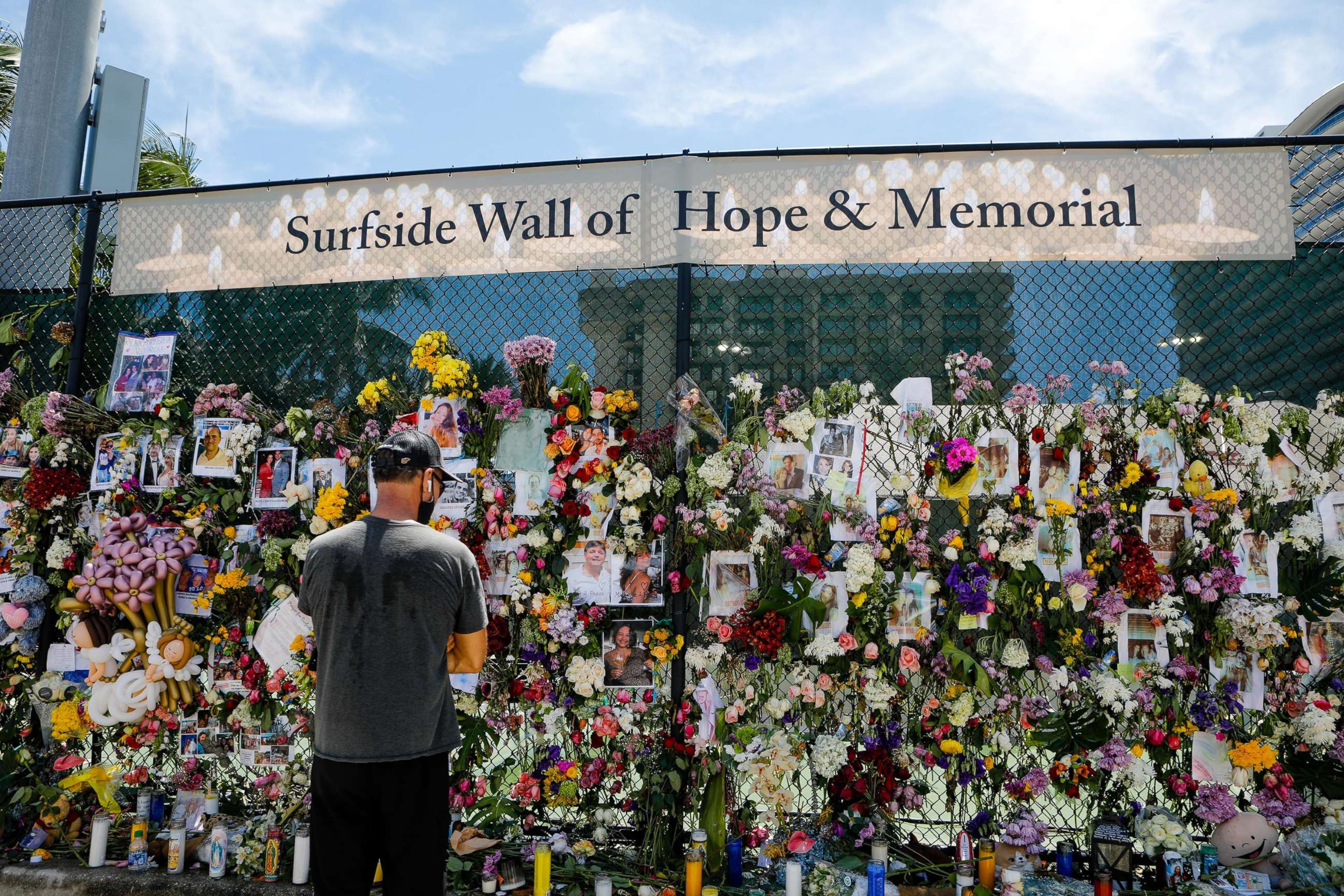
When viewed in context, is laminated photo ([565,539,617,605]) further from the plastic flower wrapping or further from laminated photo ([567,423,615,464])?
laminated photo ([567,423,615,464])

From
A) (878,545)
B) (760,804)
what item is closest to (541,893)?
(760,804)

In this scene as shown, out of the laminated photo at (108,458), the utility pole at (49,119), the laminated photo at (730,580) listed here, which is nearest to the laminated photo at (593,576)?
the laminated photo at (730,580)

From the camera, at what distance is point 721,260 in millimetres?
3518

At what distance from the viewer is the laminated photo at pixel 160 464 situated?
3.72 meters

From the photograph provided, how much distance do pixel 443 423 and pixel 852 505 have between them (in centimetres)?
192

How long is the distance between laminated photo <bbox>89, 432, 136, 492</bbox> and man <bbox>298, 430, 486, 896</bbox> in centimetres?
239

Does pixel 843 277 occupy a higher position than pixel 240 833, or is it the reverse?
pixel 843 277

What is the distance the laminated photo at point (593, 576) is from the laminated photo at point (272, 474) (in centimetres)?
149

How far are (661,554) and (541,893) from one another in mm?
1440

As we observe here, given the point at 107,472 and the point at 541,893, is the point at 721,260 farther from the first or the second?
the point at 107,472

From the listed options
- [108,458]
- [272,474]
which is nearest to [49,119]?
[108,458]

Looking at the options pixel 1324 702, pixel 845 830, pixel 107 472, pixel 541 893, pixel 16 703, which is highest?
pixel 107 472

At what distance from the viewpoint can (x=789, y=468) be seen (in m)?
3.32

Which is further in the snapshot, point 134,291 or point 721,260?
point 134,291
